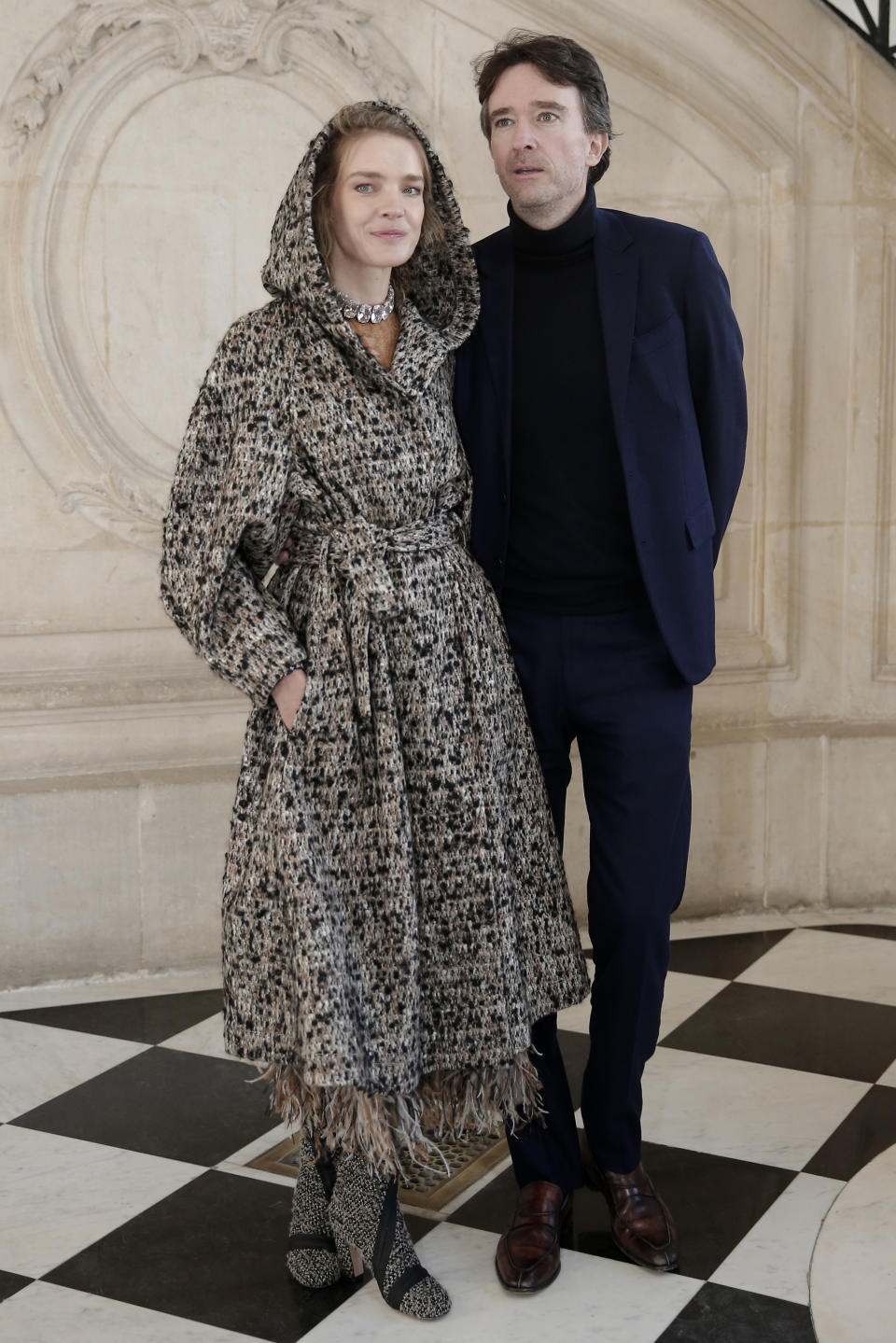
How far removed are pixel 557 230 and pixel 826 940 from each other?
6.86 feet

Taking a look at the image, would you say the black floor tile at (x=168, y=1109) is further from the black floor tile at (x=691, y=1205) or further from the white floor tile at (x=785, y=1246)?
the white floor tile at (x=785, y=1246)

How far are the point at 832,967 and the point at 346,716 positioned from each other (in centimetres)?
187

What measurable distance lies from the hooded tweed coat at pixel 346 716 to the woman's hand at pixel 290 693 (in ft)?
0.03

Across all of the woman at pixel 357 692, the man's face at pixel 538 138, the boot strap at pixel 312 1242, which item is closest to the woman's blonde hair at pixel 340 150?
the woman at pixel 357 692

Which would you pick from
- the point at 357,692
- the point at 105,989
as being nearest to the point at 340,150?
the point at 357,692

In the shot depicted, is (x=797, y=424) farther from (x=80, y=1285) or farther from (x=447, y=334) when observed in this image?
(x=80, y=1285)

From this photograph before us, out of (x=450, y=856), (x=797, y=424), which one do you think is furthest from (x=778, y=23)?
(x=450, y=856)

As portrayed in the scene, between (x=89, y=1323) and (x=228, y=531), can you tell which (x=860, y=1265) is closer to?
(x=89, y=1323)

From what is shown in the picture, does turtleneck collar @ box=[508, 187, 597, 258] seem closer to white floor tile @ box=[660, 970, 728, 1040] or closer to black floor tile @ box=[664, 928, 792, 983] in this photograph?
white floor tile @ box=[660, 970, 728, 1040]

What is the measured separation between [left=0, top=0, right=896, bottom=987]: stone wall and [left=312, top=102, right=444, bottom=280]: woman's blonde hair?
1.40 metres

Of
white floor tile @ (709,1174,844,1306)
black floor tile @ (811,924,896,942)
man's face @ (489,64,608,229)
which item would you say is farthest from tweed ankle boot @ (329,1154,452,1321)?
black floor tile @ (811,924,896,942)

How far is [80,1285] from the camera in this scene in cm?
206

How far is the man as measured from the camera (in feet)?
6.68

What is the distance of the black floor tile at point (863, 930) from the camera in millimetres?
3568
